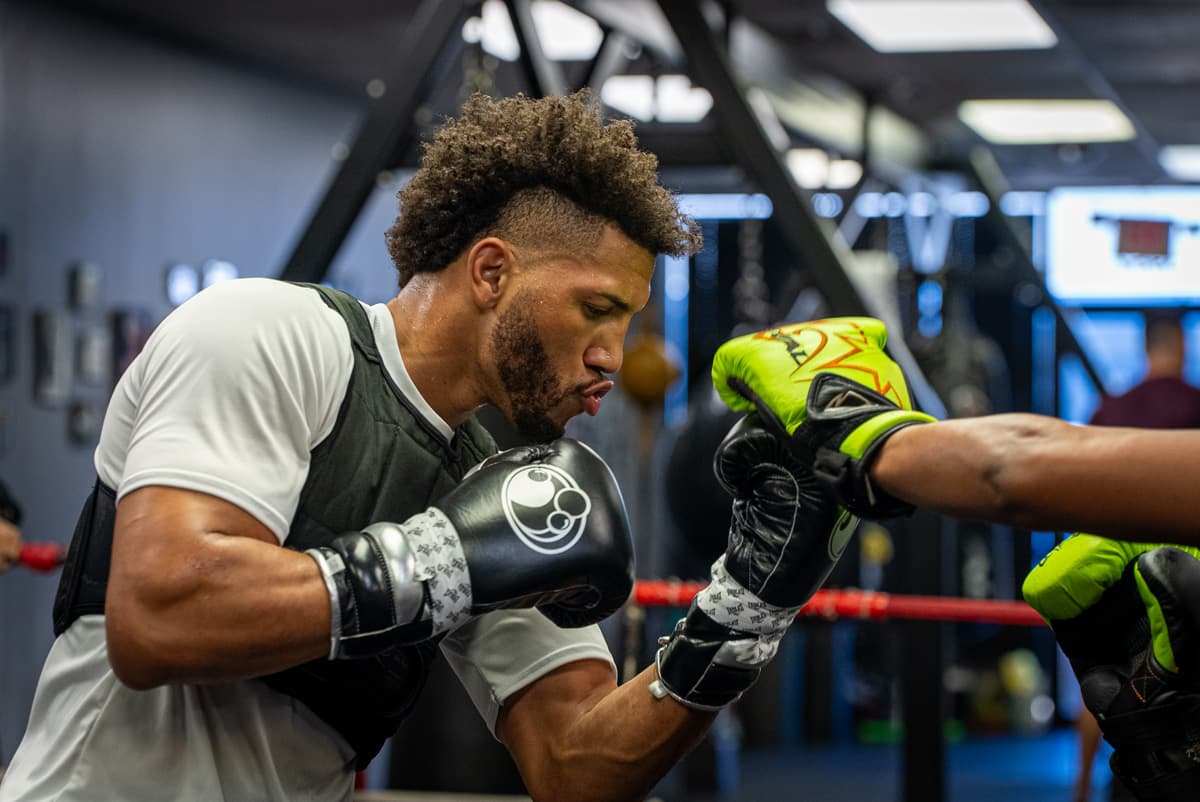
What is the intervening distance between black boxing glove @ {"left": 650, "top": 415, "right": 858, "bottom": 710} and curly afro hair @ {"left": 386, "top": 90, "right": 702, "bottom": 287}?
0.98ft

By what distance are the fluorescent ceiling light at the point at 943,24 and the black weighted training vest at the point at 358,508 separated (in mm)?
3649

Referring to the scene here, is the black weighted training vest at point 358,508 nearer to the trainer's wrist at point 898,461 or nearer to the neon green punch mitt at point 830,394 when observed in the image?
the neon green punch mitt at point 830,394

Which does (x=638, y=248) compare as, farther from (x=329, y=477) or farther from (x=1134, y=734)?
(x=1134, y=734)

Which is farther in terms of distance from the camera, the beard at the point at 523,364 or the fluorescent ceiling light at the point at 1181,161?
the fluorescent ceiling light at the point at 1181,161

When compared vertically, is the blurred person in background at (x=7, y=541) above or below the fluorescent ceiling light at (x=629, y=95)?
below

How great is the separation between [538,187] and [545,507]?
0.42 m

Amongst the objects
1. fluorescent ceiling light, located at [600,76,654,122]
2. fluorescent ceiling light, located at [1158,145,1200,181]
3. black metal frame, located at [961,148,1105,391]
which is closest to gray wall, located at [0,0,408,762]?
fluorescent ceiling light, located at [600,76,654,122]

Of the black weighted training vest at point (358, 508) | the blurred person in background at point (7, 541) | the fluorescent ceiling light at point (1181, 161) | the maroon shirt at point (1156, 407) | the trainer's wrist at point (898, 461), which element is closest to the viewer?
the trainer's wrist at point (898, 461)

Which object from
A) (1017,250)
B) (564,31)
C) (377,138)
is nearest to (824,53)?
(564,31)

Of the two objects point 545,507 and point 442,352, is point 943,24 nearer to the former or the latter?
point 442,352

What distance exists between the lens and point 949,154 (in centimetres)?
747

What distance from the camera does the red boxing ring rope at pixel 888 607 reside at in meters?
3.25

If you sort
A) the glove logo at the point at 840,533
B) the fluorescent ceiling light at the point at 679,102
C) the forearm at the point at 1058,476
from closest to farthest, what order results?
the forearm at the point at 1058,476
the glove logo at the point at 840,533
the fluorescent ceiling light at the point at 679,102

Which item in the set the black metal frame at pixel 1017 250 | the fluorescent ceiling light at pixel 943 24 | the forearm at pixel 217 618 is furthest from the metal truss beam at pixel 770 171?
the black metal frame at pixel 1017 250
